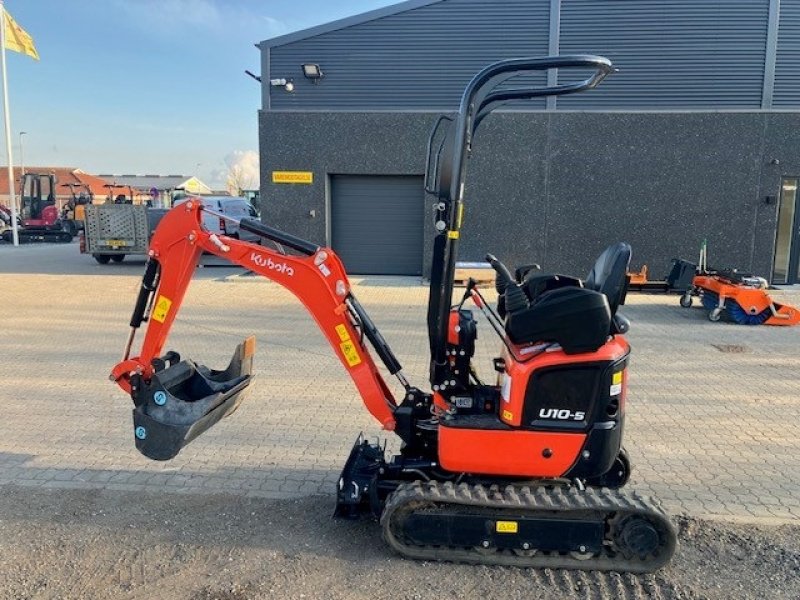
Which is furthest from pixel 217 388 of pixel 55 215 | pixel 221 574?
pixel 55 215

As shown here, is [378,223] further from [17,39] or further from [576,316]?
[17,39]

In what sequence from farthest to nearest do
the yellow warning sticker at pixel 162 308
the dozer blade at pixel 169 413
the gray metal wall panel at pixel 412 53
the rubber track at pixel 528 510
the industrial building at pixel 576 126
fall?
the gray metal wall panel at pixel 412 53 → the industrial building at pixel 576 126 → the yellow warning sticker at pixel 162 308 → the dozer blade at pixel 169 413 → the rubber track at pixel 528 510

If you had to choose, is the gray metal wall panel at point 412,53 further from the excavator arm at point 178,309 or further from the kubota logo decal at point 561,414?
the kubota logo decal at point 561,414

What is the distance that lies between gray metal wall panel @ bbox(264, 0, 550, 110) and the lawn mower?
237 inches

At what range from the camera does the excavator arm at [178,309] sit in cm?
369

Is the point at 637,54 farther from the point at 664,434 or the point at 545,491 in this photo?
the point at 545,491

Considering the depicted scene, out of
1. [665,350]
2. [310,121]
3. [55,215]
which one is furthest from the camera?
[55,215]

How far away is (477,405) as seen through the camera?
3660 millimetres

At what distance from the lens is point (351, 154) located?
48.5 feet

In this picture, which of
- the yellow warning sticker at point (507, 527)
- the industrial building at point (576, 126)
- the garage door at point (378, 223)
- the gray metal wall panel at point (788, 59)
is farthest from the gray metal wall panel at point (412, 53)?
the yellow warning sticker at point (507, 527)

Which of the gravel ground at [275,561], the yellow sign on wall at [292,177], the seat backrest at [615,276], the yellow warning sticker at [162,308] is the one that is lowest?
the gravel ground at [275,561]

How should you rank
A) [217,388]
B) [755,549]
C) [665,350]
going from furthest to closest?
[665,350]
[217,388]
[755,549]

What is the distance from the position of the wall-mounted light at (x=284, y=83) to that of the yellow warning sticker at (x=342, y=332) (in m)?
12.2

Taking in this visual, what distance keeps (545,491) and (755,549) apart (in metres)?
1.29
